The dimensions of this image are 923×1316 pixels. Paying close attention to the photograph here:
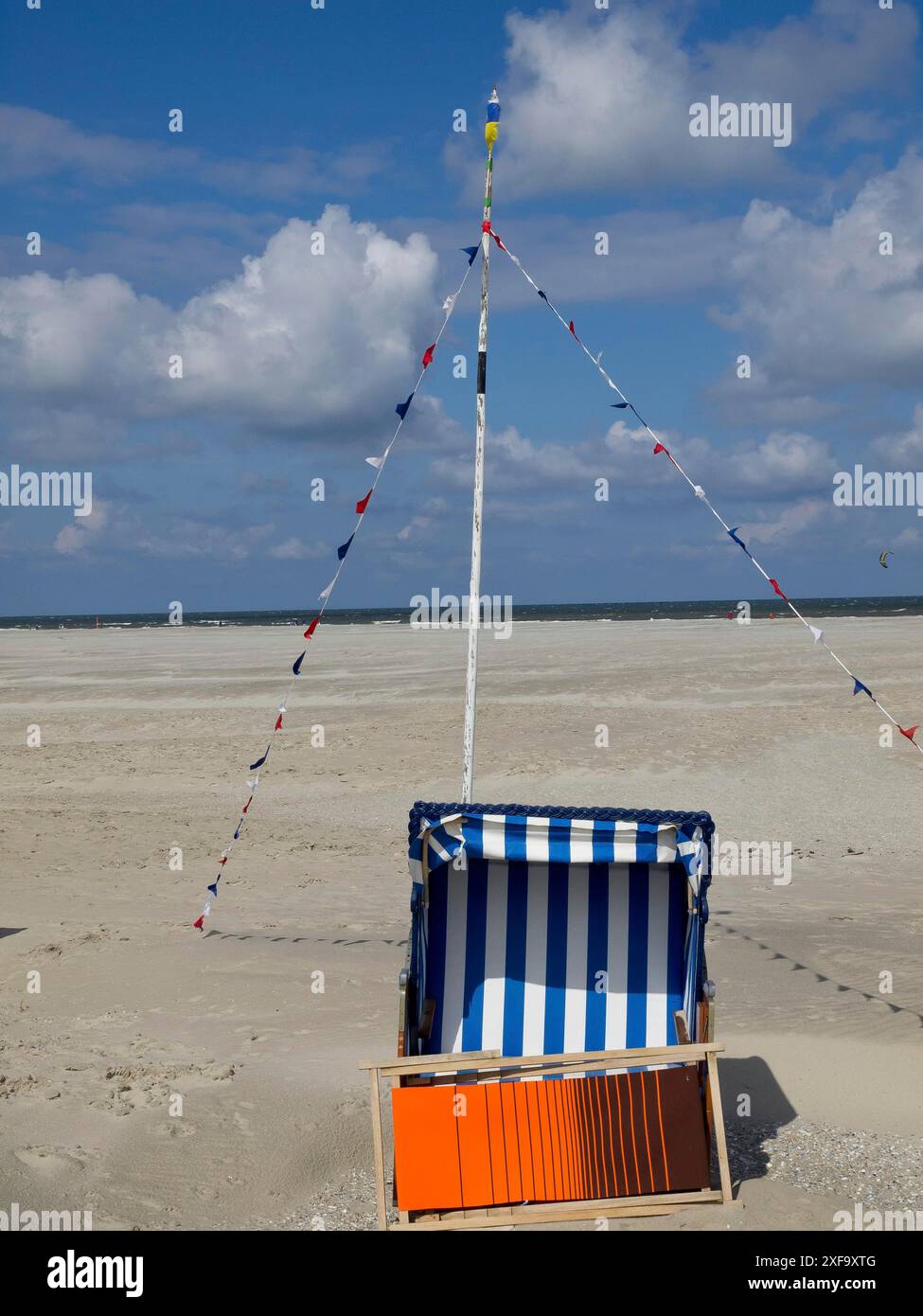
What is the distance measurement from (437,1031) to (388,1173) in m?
0.75

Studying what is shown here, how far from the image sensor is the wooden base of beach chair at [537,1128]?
197 inches

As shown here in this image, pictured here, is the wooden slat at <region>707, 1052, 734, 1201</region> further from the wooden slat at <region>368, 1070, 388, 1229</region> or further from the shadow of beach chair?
the wooden slat at <region>368, 1070, 388, 1229</region>

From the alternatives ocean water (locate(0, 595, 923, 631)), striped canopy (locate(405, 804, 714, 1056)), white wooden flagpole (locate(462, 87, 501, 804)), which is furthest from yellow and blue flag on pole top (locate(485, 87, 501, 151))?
ocean water (locate(0, 595, 923, 631))

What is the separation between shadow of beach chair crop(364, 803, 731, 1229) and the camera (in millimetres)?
5102

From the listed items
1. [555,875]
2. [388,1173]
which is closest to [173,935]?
[388,1173]

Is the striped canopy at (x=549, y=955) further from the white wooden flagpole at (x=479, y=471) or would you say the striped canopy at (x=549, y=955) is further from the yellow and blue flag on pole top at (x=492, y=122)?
the yellow and blue flag on pole top at (x=492, y=122)

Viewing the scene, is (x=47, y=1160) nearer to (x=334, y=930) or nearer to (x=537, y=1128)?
(x=537, y=1128)

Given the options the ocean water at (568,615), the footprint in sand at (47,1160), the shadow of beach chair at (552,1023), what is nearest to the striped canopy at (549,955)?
the shadow of beach chair at (552,1023)

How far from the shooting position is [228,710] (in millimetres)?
23531

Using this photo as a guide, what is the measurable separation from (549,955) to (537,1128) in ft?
2.85

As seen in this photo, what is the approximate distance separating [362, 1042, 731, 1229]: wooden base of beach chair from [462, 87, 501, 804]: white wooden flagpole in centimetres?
163

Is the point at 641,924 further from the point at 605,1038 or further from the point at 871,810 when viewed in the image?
the point at 871,810

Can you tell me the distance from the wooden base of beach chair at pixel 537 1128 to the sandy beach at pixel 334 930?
20 centimetres

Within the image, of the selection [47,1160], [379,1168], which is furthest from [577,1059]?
[47,1160]
